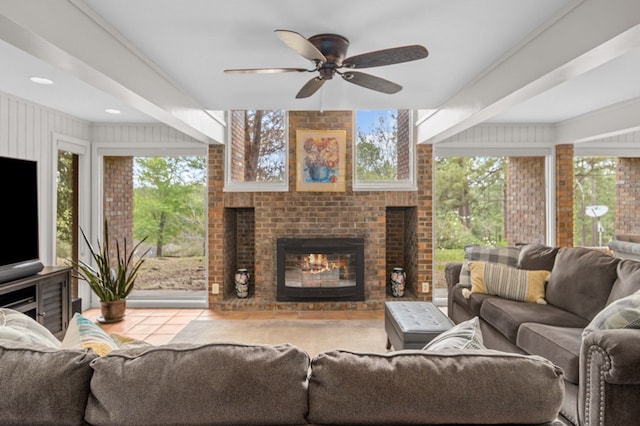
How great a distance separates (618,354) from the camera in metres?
1.68

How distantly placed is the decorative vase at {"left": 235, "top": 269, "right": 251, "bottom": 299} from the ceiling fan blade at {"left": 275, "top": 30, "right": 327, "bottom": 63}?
341cm

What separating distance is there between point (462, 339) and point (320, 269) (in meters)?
3.69

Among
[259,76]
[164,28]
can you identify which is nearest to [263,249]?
[259,76]

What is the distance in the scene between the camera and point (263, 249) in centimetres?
498

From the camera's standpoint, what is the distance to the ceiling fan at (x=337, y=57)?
6.72ft

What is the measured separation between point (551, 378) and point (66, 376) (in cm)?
127

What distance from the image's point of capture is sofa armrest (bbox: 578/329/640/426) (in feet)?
5.51

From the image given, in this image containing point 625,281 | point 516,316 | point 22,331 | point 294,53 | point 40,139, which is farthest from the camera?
point 40,139

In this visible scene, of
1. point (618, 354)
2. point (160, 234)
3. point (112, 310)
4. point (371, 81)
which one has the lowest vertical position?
point (112, 310)

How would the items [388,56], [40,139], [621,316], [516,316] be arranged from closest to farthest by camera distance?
[621,316]
[388,56]
[516,316]
[40,139]

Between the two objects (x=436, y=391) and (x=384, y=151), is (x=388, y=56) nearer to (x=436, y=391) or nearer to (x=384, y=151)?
(x=436, y=391)

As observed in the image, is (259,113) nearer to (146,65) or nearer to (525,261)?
(146,65)

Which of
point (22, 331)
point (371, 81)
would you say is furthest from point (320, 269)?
point (22, 331)

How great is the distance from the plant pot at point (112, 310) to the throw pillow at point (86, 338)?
323 cm
